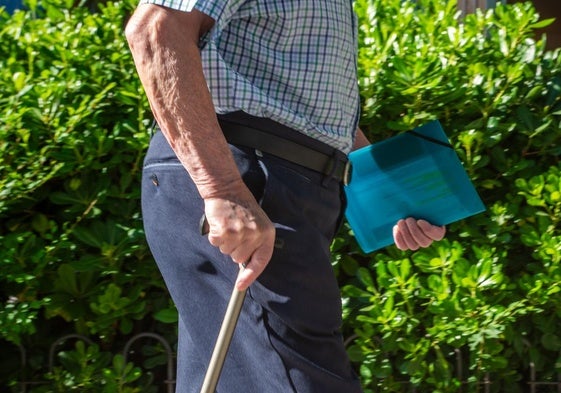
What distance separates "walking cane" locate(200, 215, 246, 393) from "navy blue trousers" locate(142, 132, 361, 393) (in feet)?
0.28

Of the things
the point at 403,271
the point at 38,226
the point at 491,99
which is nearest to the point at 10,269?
the point at 38,226

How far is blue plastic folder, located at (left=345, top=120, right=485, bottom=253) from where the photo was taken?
91.1 inches

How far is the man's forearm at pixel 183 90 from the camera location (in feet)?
6.14

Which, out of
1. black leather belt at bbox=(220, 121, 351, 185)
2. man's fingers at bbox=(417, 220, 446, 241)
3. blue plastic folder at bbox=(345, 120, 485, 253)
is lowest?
man's fingers at bbox=(417, 220, 446, 241)

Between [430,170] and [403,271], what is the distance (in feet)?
3.78

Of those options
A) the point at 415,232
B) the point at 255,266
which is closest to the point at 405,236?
the point at 415,232

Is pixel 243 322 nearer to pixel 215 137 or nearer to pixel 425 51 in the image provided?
pixel 215 137

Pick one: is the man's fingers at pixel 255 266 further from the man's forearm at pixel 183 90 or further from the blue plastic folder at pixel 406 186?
the blue plastic folder at pixel 406 186

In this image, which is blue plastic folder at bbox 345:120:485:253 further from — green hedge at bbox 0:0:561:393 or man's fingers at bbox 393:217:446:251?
green hedge at bbox 0:0:561:393

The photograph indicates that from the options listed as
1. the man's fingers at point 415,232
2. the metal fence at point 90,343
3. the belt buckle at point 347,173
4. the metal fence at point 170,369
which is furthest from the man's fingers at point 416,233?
the metal fence at point 90,343

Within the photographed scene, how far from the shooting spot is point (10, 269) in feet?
11.1

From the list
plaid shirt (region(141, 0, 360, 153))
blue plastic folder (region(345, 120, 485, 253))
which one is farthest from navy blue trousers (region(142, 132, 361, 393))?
blue plastic folder (region(345, 120, 485, 253))

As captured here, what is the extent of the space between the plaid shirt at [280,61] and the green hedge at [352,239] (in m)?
1.39

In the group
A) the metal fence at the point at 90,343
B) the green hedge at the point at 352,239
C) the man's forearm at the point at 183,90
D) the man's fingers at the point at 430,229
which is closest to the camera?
the man's forearm at the point at 183,90
